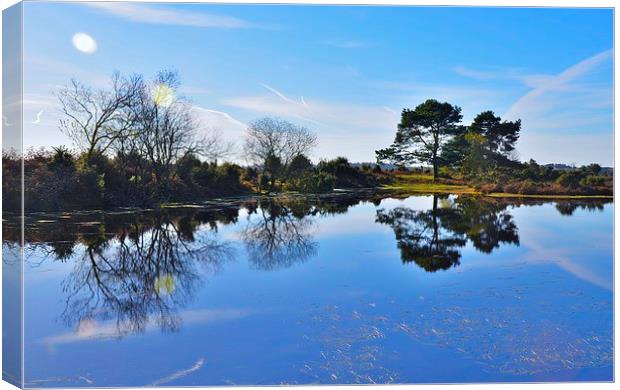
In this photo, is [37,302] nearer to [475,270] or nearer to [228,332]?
[228,332]

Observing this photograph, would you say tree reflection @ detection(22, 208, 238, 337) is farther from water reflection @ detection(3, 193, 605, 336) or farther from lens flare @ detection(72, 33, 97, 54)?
lens flare @ detection(72, 33, 97, 54)

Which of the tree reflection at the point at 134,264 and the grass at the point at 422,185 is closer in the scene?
the tree reflection at the point at 134,264

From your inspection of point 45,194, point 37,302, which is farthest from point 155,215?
point 37,302

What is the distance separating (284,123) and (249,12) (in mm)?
2092

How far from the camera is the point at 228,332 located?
23.0ft

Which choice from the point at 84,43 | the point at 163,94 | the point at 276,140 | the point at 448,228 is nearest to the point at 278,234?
the point at 276,140

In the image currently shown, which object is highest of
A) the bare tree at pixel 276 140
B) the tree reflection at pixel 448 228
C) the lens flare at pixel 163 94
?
the lens flare at pixel 163 94

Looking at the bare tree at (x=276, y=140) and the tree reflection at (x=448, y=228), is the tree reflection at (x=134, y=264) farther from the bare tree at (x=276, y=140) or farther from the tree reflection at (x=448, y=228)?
the tree reflection at (x=448, y=228)

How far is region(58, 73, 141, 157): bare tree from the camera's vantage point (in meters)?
8.85

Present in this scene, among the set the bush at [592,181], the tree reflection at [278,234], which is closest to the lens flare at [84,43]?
the tree reflection at [278,234]

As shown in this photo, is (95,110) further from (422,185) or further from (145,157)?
(422,185)

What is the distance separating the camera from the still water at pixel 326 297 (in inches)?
257

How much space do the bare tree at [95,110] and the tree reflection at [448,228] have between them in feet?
15.7

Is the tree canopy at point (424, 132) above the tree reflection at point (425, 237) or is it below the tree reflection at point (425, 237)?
above
